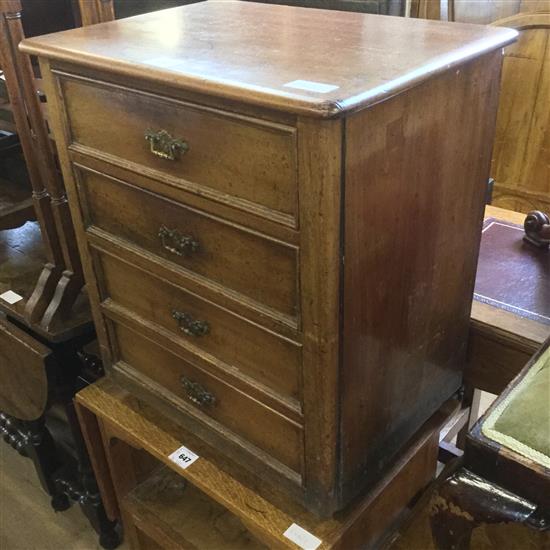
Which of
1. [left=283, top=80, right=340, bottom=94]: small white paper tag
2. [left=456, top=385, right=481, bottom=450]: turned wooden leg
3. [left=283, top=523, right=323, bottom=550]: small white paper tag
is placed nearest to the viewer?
[left=283, top=80, right=340, bottom=94]: small white paper tag

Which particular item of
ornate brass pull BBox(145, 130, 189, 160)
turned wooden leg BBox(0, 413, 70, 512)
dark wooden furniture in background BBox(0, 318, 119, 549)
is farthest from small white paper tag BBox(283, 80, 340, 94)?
turned wooden leg BBox(0, 413, 70, 512)

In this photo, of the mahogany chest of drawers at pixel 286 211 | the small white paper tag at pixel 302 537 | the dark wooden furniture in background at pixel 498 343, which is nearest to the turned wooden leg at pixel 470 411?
the dark wooden furniture in background at pixel 498 343

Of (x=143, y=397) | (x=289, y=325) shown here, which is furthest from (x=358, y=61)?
(x=143, y=397)

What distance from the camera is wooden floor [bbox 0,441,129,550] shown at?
168 centimetres

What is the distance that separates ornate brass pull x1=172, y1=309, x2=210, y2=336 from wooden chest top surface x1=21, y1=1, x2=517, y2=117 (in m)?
0.38

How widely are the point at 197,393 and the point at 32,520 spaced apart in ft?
3.12

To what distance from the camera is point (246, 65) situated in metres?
0.81

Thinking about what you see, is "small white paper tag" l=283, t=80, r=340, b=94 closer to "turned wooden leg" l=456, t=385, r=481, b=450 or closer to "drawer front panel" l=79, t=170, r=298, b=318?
"drawer front panel" l=79, t=170, r=298, b=318

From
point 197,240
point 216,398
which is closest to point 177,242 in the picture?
point 197,240

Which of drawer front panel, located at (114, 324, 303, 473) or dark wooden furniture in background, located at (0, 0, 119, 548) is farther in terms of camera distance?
dark wooden furniture in background, located at (0, 0, 119, 548)

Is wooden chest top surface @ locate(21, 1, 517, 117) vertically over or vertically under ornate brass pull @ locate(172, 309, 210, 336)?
over

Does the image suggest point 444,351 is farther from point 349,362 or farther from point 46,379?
point 46,379

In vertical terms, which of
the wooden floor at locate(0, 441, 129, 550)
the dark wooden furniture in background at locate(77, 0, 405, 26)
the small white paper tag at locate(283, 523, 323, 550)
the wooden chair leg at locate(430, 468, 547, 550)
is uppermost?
the dark wooden furniture in background at locate(77, 0, 405, 26)

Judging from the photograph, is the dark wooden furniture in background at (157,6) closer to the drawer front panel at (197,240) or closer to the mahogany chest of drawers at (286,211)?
the mahogany chest of drawers at (286,211)
